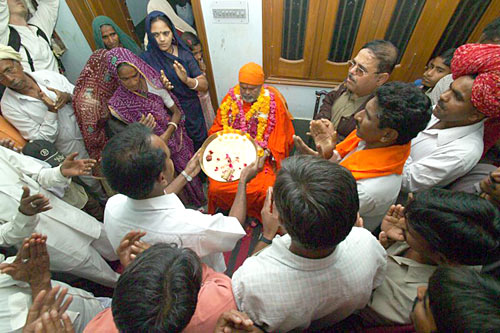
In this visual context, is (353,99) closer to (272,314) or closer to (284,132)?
(284,132)

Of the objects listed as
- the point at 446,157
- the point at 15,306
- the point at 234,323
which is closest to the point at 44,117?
the point at 15,306

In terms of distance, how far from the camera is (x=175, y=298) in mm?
776

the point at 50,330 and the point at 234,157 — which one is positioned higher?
the point at 50,330

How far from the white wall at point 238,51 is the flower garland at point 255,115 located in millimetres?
614

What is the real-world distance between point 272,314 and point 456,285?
2.01 feet

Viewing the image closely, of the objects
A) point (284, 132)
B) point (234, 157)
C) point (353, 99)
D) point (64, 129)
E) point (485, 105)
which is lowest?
point (284, 132)

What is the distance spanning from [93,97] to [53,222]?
128 centimetres

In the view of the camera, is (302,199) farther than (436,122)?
No

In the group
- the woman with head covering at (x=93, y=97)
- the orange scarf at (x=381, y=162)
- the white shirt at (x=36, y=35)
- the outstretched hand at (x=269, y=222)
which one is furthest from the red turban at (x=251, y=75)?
the white shirt at (x=36, y=35)

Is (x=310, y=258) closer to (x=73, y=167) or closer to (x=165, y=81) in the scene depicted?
(x=73, y=167)

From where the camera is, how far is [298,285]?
966 millimetres

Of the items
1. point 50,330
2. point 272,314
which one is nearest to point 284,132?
point 272,314

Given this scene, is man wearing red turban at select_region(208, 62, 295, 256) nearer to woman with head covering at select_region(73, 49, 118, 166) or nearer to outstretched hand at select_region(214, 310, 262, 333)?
woman with head covering at select_region(73, 49, 118, 166)

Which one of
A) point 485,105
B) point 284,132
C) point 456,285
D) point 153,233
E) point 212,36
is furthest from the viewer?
point 212,36
